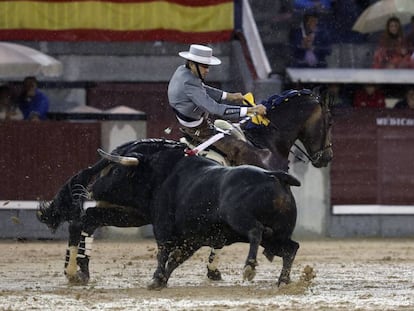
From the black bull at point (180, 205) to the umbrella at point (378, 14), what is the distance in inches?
340

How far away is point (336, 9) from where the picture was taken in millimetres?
20406

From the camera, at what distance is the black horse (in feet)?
38.3

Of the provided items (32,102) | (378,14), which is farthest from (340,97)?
(32,102)

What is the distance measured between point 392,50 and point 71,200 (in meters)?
8.43

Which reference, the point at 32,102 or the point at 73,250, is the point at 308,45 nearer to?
the point at 32,102

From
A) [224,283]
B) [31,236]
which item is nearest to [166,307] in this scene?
[224,283]

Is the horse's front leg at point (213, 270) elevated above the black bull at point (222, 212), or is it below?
below

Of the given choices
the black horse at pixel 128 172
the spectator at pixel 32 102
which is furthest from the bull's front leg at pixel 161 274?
the spectator at pixel 32 102

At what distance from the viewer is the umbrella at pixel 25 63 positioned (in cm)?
1791

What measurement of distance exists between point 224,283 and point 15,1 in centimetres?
946

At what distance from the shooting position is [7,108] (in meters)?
18.5

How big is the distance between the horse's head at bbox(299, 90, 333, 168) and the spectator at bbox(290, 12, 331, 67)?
6639 mm

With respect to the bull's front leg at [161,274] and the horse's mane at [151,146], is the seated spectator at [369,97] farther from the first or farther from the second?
the bull's front leg at [161,274]

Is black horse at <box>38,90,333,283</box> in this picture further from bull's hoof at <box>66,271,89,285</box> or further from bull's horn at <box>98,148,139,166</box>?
bull's horn at <box>98,148,139,166</box>
